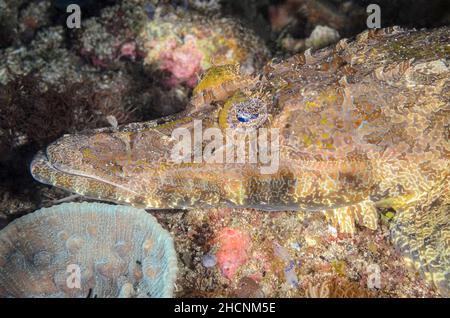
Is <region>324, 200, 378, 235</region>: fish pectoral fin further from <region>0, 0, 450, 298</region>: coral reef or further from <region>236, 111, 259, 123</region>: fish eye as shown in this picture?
<region>236, 111, 259, 123</region>: fish eye

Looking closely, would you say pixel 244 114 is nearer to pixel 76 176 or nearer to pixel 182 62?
pixel 76 176

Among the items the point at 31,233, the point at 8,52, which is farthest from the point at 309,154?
the point at 8,52

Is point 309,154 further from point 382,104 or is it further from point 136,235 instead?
point 136,235

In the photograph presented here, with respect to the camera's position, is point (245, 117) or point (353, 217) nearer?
point (245, 117)

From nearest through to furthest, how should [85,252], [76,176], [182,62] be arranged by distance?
[76,176] → [85,252] → [182,62]

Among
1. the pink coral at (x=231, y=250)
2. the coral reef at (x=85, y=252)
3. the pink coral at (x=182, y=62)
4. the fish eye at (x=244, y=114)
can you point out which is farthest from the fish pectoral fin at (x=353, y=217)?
the pink coral at (x=182, y=62)

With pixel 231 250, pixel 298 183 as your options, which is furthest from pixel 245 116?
pixel 231 250
